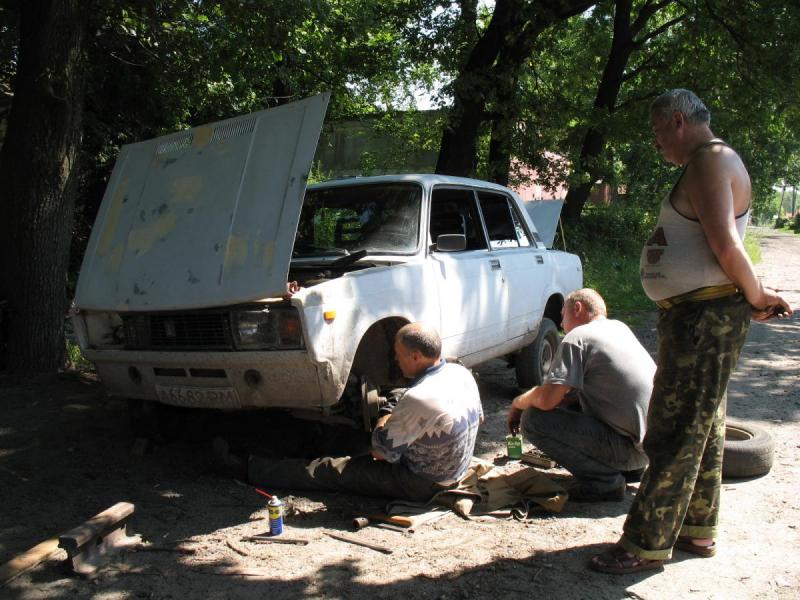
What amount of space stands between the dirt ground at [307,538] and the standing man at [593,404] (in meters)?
0.22

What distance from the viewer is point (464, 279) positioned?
555 centimetres

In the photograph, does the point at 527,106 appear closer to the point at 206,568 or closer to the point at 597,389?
the point at 597,389

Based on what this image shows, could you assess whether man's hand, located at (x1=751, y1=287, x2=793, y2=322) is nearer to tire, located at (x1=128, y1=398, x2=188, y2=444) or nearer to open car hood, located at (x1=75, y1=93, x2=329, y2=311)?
open car hood, located at (x1=75, y1=93, x2=329, y2=311)

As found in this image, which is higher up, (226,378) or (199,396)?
(226,378)

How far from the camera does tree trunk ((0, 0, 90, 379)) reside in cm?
645

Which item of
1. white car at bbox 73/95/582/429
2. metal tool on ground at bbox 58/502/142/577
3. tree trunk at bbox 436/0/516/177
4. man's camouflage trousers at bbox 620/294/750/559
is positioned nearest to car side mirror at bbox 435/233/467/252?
white car at bbox 73/95/582/429

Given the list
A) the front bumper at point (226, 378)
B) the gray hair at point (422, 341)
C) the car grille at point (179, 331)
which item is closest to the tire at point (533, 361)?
the front bumper at point (226, 378)

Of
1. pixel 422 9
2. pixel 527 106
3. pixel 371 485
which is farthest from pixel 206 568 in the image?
pixel 422 9

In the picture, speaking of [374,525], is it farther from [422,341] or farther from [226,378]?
[226,378]

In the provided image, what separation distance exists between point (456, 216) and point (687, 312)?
3.08m

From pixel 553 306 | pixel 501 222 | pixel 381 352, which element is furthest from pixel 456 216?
pixel 553 306

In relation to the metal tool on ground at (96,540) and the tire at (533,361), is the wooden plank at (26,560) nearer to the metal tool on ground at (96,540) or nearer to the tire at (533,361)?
the metal tool on ground at (96,540)

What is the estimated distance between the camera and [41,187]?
6.49 m

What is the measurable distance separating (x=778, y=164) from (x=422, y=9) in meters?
22.1
